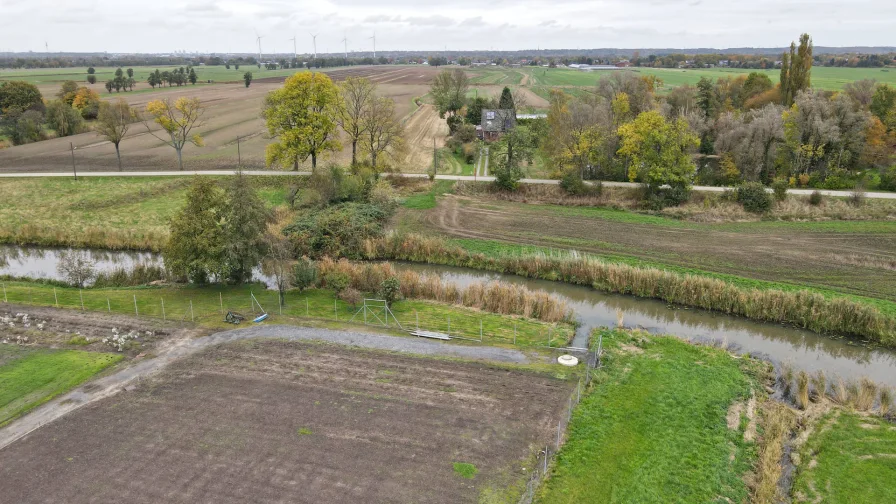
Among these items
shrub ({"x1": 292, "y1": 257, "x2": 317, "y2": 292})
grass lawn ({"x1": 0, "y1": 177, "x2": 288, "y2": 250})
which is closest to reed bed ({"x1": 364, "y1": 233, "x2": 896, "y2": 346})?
shrub ({"x1": 292, "y1": 257, "x2": 317, "y2": 292})

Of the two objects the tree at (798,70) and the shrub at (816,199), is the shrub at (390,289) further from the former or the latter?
the tree at (798,70)

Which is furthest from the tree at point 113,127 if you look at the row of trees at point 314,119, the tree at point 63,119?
the row of trees at point 314,119

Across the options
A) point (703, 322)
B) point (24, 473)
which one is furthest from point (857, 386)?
point (24, 473)

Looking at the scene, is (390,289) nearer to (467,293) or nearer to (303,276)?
(467,293)

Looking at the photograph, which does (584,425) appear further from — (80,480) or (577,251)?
(577,251)

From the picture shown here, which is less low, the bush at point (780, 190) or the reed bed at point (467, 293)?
the bush at point (780, 190)

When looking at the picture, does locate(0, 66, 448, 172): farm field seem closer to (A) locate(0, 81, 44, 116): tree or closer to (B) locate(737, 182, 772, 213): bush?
(A) locate(0, 81, 44, 116): tree

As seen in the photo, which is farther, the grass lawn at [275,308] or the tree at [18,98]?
the tree at [18,98]
